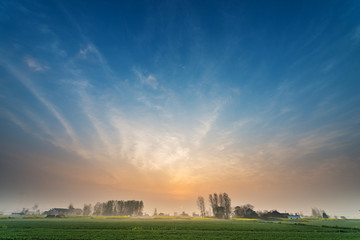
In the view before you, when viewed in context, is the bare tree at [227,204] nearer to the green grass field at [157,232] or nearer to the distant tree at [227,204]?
the distant tree at [227,204]

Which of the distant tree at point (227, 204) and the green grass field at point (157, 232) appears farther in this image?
the distant tree at point (227, 204)

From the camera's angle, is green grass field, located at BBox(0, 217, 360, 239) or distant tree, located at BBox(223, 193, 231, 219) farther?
distant tree, located at BBox(223, 193, 231, 219)

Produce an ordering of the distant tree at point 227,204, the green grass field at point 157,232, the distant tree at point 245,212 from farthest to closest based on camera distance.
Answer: the distant tree at point 227,204
the distant tree at point 245,212
the green grass field at point 157,232

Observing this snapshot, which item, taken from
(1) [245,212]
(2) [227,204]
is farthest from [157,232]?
(2) [227,204]

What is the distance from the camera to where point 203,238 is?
30.3 m

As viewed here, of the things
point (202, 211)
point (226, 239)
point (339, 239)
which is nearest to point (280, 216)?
point (202, 211)

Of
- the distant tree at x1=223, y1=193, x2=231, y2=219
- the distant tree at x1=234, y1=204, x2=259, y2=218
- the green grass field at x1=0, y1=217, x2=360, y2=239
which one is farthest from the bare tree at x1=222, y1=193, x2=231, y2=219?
the green grass field at x1=0, y1=217, x2=360, y2=239

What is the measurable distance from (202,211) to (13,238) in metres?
184

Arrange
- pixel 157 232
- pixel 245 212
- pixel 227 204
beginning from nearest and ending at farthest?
pixel 157 232 → pixel 245 212 → pixel 227 204

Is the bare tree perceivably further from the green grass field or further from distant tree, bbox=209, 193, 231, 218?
the green grass field

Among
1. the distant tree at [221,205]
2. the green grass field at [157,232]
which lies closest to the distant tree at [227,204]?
the distant tree at [221,205]

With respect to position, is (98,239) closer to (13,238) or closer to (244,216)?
(13,238)

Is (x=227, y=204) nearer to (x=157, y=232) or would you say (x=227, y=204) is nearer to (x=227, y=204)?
(x=227, y=204)

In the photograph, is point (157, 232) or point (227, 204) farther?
point (227, 204)
